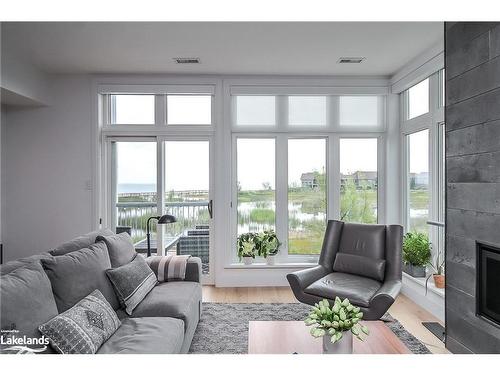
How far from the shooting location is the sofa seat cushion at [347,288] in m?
2.97

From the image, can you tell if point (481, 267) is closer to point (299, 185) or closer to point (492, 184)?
point (492, 184)

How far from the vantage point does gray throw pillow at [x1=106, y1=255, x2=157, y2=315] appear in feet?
8.33

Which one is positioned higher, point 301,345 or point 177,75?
point 177,75

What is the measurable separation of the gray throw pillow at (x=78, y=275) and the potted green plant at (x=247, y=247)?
2214 millimetres

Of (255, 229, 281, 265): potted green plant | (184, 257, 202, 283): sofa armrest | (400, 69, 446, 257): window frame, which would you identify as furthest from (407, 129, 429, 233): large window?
(184, 257, 202, 283): sofa armrest

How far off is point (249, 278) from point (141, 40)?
9.80 feet

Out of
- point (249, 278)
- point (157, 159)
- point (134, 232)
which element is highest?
point (157, 159)

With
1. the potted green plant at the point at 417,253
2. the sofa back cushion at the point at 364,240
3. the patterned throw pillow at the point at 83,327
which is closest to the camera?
the patterned throw pillow at the point at 83,327

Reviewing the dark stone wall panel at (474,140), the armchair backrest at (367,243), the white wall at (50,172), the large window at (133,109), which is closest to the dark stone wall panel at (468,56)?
the dark stone wall panel at (474,140)

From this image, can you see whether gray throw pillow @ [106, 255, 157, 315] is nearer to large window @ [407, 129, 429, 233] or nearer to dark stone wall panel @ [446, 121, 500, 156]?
dark stone wall panel @ [446, 121, 500, 156]

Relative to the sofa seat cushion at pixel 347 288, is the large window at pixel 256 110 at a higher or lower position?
higher

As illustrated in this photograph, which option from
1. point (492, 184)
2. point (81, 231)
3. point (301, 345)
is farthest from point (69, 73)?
point (492, 184)

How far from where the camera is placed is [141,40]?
3.50 metres

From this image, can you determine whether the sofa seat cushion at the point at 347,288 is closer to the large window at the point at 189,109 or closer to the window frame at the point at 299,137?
the window frame at the point at 299,137
